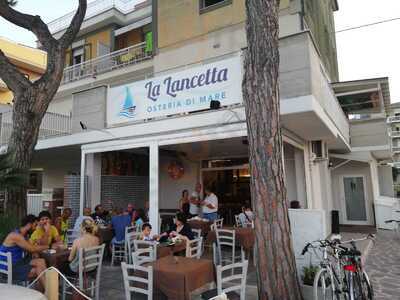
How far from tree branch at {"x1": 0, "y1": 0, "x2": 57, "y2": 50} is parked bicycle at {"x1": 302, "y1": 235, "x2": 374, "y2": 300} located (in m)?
7.43

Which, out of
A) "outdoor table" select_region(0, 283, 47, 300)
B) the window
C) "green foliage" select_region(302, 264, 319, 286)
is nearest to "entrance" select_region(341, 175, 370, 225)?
the window

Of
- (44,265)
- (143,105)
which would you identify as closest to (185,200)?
(143,105)

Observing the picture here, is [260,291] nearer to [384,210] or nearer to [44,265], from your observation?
[44,265]

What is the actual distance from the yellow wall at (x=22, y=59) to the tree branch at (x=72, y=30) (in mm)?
15246

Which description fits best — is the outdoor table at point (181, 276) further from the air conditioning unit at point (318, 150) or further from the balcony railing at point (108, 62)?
the balcony railing at point (108, 62)

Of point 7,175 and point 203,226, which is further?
point 203,226

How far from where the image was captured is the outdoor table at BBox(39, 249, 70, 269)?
5246 mm

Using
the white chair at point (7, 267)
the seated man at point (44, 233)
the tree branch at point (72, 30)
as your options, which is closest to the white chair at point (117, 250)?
the seated man at point (44, 233)

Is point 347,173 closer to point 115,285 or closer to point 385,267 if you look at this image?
point 385,267

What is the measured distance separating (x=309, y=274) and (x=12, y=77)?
286 inches

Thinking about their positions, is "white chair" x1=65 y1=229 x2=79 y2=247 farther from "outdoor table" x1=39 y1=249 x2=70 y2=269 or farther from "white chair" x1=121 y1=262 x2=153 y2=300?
"white chair" x1=121 y1=262 x2=153 y2=300

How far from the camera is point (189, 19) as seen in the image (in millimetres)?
12430

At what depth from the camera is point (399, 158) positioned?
125 feet

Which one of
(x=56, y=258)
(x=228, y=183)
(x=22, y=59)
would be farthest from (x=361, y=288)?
(x=22, y=59)
